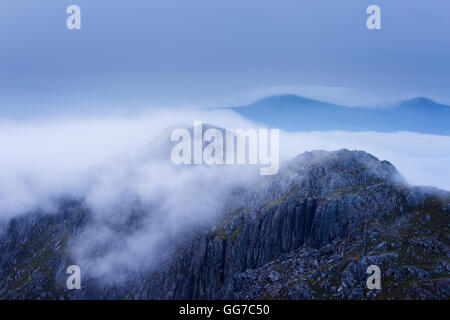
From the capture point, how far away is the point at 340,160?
199375mm

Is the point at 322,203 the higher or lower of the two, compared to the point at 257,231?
higher

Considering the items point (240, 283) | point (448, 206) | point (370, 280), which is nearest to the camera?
point (370, 280)

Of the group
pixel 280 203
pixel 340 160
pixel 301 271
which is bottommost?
pixel 301 271
